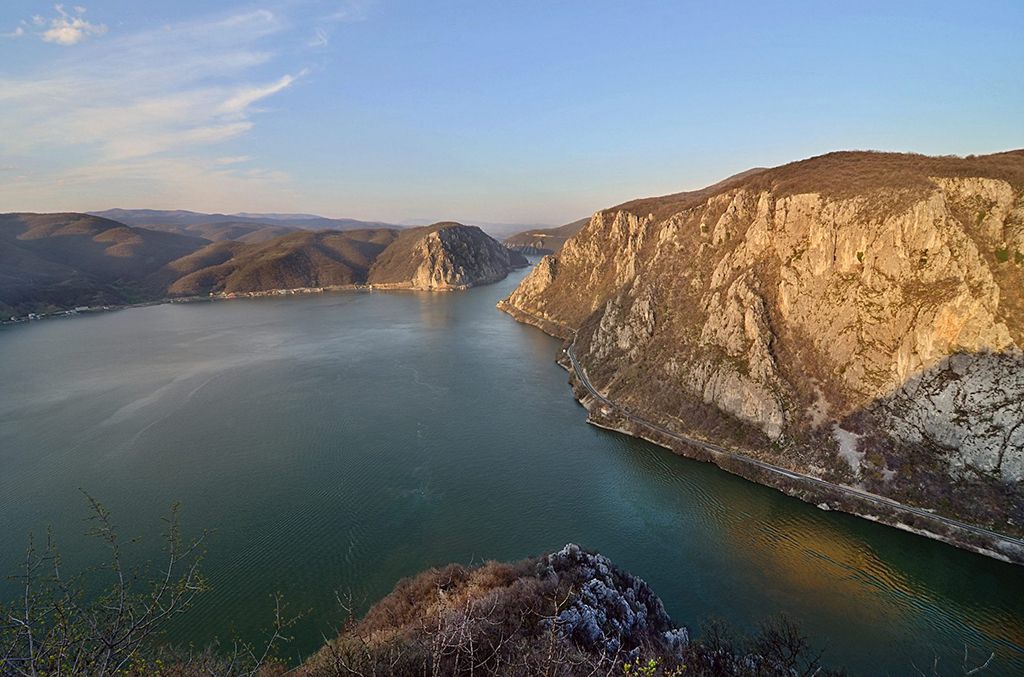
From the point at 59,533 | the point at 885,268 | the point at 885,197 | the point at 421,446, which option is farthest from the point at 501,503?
the point at 885,197

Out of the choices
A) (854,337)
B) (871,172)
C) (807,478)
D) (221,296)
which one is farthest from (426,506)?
(221,296)

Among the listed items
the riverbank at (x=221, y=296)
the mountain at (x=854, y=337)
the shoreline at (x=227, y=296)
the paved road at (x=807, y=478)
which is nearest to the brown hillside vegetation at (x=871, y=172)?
the mountain at (x=854, y=337)

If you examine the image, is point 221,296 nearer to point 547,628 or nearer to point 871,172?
point 547,628

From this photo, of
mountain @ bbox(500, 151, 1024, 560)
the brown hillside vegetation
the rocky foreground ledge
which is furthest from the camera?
the brown hillside vegetation

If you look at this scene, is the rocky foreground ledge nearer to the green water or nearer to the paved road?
the green water

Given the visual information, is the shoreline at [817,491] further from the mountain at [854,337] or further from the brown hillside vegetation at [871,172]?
the brown hillside vegetation at [871,172]

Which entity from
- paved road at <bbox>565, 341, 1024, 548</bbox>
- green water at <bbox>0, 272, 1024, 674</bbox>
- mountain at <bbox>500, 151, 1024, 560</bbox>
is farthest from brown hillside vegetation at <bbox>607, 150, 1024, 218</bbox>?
green water at <bbox>0, 272, 1024, 674</bbox>
